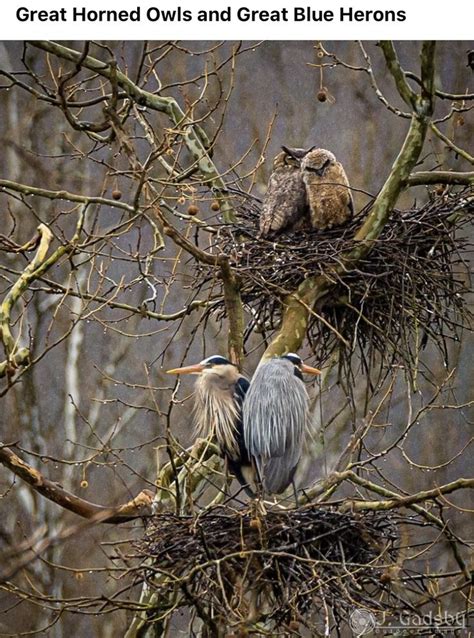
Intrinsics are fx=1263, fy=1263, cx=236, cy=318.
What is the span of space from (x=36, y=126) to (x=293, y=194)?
5.96 metres

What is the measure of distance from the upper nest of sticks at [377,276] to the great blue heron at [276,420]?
268 millimetres

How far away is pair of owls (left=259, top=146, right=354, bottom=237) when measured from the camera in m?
5.70

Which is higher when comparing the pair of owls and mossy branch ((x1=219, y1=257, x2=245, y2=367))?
the pair of owls

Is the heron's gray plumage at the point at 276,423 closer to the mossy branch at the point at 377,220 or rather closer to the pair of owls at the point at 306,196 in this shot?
the mossy branch at the point at 377,220

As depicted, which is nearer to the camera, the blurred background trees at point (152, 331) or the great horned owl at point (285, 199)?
the great horned owl at point (285, 199)

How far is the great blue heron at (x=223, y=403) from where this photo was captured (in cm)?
500

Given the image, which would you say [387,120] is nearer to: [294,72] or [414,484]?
[294,72]

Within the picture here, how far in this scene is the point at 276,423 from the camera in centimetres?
489

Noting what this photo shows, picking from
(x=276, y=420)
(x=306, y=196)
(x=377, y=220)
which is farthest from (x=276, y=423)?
(x=306, y=196)

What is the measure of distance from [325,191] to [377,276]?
3.51 feet

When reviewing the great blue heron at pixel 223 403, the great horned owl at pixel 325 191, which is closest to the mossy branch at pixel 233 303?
the great blue heron at pixel 223 403

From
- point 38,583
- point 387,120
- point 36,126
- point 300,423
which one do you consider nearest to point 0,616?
point 38,583

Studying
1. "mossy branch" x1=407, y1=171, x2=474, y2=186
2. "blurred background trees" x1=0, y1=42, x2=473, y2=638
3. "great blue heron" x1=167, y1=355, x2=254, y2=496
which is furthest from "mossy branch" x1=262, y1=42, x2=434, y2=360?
"blurred background trees" x1=0, y1=42, x2=473, y2=638

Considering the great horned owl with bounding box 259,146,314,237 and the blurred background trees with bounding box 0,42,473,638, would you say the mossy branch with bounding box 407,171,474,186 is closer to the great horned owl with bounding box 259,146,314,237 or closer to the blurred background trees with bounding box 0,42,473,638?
the great horned owl with bounding box 259,146,314,237
